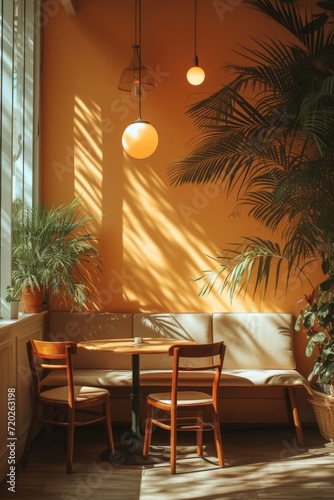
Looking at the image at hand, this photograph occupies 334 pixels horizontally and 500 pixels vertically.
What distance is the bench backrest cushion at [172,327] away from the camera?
18.6 feet

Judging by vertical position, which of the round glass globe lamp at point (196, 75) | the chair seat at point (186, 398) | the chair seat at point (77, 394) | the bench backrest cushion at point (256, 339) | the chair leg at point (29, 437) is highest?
the round glass globe lamp at point (196, 75)

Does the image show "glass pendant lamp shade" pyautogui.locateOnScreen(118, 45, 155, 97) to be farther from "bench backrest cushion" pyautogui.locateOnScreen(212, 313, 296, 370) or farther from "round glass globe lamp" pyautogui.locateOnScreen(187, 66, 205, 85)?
"bench backrest cushion" pyautogui.locateOnScreen(212, 313, 296, 370)

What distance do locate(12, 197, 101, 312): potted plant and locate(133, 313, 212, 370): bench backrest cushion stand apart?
0.60 m

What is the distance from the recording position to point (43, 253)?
5.31m

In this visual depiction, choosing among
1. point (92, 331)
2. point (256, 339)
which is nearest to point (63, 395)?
point (92, 331)

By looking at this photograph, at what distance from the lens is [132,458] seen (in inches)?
181

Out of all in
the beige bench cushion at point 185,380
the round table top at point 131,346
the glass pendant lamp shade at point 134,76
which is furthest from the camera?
the glass pendant lamp shade at point 134,76

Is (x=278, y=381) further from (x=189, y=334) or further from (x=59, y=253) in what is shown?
(x=59, y=253)

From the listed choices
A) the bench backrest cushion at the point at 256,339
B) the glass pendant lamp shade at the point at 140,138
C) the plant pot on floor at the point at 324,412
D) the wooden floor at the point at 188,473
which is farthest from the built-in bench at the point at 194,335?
the glass pendant lamp shade at the point at 140,138

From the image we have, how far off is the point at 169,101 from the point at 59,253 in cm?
188

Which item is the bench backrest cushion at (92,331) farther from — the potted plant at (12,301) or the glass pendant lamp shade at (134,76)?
the glass pendant lamp shade at (134,76)

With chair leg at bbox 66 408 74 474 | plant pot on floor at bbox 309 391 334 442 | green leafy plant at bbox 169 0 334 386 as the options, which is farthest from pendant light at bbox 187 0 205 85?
chair leg at bbox 66 408 74 474

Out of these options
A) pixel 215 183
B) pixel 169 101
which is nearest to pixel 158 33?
pixel 169 101

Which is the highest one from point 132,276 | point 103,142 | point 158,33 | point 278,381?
point 158,33
